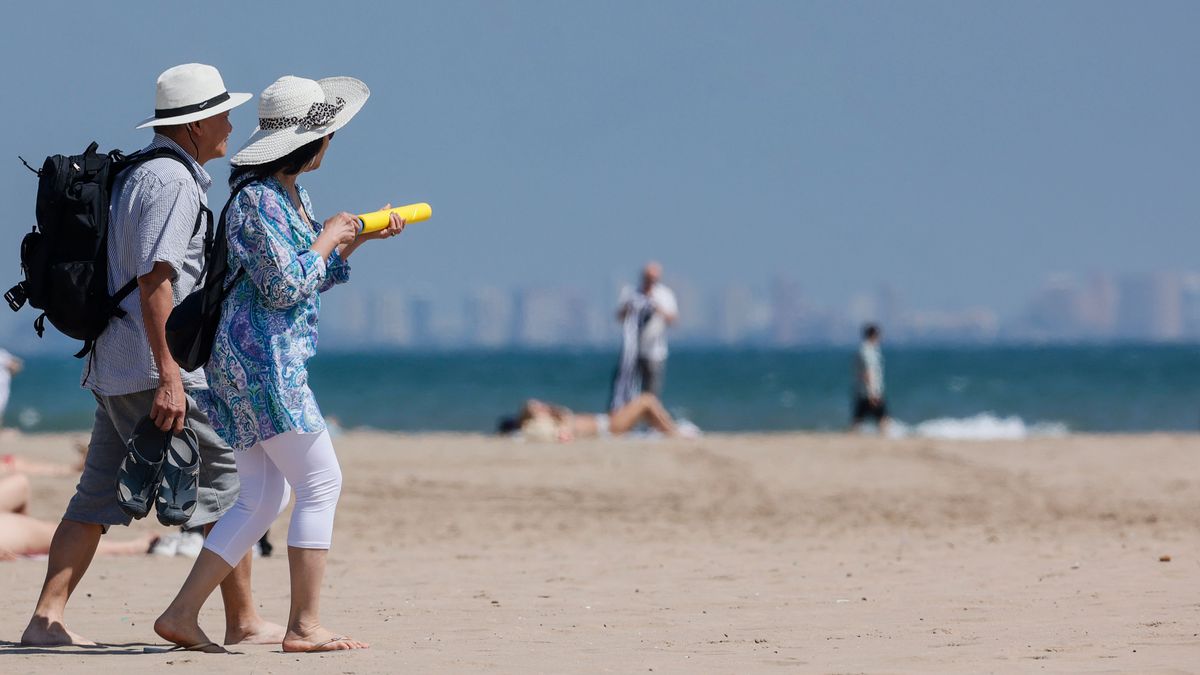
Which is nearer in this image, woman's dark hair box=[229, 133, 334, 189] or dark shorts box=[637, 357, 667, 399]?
woman's dark hair box=[229, 133, 334, 189]

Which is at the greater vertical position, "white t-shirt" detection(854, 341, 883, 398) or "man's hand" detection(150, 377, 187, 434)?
"white t-shirt" detection(854, 341, 883, 398)

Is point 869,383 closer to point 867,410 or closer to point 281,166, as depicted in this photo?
point 867,410

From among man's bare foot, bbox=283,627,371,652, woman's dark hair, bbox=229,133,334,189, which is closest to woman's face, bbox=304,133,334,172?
woman's dark hair, bbox=229,133,334,189

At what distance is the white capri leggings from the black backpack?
67 cm

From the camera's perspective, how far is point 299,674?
4453 millimetres

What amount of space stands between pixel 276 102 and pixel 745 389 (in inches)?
2071

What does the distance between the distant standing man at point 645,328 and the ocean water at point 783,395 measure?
207 inches

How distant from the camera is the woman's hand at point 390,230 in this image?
486 centimetres

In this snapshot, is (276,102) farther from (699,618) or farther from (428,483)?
(428,483)

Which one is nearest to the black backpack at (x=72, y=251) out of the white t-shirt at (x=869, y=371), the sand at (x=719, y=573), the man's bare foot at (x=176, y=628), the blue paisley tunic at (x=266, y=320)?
the blue paisley tunic at (x=266, y=320)

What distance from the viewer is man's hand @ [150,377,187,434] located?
468cm

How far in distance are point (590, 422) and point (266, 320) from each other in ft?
41.3

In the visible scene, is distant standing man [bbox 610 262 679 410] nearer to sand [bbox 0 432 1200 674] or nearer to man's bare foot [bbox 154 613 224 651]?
sand [bbox 0 432 1200 674]

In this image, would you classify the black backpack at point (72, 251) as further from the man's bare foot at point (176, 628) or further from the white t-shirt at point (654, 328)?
the white t-shirt at point (654, 328)
